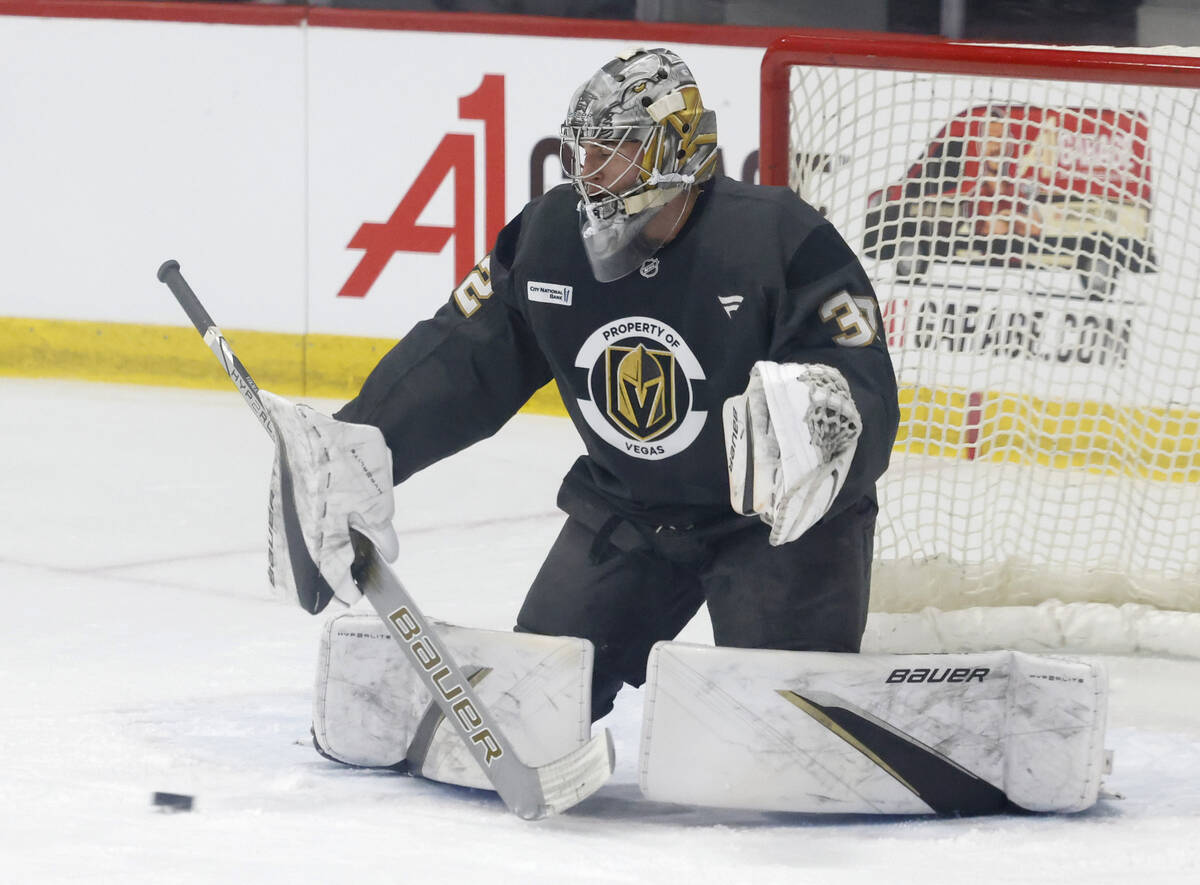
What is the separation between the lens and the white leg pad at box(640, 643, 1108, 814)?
2189mm

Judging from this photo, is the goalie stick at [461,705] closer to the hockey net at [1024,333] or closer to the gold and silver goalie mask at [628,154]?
the gold and silver goalie mask at [628,154]

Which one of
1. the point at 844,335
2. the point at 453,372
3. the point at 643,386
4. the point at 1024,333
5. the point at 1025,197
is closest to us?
the point at 844,335

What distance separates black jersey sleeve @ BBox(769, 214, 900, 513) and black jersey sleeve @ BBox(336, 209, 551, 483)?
37cm

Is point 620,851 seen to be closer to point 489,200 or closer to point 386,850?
point 386,850

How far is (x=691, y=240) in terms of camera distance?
2283 millimetres

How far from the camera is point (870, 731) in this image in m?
2.21

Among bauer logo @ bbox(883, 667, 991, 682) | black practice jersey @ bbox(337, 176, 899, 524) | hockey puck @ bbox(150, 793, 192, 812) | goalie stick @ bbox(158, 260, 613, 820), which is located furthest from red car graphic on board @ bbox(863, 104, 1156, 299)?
hockey puck @ bbox(150, 793, 192, 812)

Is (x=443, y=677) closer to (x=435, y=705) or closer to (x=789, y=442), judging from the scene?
(x=435, y=705)

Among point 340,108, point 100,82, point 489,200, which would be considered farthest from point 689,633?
point 100,82

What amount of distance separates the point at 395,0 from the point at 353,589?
3234mm

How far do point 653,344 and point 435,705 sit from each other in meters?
0.50

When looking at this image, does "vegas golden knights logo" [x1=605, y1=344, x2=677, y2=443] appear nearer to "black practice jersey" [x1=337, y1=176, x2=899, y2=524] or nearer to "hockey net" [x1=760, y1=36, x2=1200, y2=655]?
"black practice jersey" [x1=337, y1=176, x2=899, y2=524]

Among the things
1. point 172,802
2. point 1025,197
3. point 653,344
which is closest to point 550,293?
point 653,344

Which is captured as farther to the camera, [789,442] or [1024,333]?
[1024,333]
